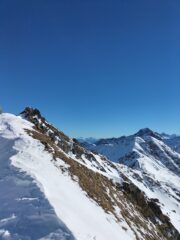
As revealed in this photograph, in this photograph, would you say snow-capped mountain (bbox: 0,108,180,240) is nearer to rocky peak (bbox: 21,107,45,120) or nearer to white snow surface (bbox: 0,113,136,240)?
white snow surface (bbox: 0,113,136,240)

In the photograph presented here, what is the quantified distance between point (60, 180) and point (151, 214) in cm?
2784

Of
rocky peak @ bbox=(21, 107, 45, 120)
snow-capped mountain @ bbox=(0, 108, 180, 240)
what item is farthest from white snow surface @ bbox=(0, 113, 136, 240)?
rocky peak @ bbox=(21, 107, 45, 120)

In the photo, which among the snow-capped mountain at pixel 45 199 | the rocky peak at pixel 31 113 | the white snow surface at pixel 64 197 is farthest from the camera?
the rocky peak at pixel 31 113

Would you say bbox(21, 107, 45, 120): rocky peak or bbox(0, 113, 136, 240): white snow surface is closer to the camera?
bbox(0, 113, 136, 240): white snow surface

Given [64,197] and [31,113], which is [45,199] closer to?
[64,197]

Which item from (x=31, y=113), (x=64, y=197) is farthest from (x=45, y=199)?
(x=31, y=113)

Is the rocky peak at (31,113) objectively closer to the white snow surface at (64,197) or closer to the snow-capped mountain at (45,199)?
the snow-capped mountain at (45,199)

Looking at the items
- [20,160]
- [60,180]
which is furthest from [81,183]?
[20,160]

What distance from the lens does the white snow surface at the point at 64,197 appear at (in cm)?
2220

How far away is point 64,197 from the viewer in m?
26.3

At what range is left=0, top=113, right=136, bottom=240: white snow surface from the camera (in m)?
22.2

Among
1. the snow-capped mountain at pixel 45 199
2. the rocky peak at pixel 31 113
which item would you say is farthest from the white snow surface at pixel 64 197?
the rocky peak at pixel 31 113

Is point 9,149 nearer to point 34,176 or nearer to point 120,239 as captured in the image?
point 34,176

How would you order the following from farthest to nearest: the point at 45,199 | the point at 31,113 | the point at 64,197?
the point at 31,113
the point at 64,197
the point at 45,199
